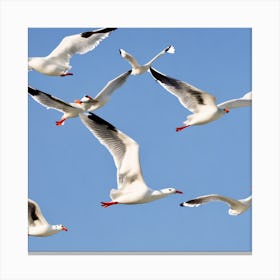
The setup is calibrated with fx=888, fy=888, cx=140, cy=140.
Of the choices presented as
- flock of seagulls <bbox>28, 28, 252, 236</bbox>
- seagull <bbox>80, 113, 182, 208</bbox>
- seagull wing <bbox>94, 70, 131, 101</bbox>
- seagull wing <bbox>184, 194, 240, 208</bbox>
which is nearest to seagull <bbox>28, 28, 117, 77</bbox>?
flock of seagulls <bbox>28, 28, 252, 236</bbox>

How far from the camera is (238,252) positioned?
582cm

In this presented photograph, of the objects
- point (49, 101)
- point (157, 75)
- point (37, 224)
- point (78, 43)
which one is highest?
point (78, 43)

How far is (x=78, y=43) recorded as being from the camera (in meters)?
6.11

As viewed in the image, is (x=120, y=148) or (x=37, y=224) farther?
(x=120, y=148)

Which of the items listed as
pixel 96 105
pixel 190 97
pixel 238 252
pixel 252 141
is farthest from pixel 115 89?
pixel 238 252

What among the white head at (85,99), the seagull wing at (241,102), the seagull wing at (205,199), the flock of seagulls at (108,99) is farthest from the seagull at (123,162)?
the seagull wing at (241,102)

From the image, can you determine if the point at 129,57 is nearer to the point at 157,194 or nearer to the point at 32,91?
the point at 32,91

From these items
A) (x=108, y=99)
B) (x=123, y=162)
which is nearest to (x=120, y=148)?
(x=123, y=162)

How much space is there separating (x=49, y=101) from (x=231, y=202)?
1.41 metres

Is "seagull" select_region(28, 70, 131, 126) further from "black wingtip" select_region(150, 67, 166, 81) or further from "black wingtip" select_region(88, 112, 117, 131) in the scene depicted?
"black wingtip" select_region(150, 67, 166, 81)

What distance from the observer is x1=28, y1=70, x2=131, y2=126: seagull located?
→ 5.98m

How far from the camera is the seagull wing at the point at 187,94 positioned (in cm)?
608
